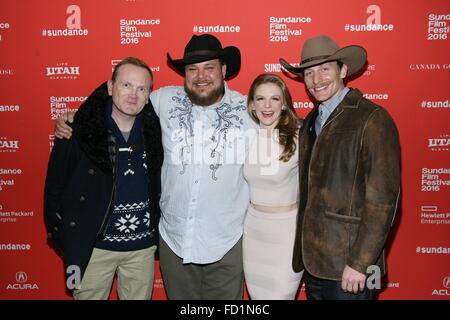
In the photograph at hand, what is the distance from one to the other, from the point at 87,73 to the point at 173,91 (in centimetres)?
91

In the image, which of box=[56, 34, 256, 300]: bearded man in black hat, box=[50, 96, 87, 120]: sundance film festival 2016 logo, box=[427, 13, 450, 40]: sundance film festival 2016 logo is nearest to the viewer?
box=[56, 34, 256, 300]: bearded man in black hat

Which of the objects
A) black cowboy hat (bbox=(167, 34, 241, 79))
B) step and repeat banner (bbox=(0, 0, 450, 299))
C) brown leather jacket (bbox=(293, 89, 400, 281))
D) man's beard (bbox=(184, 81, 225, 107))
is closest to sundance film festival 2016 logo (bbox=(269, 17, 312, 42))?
step and repeat banner (bbox=(0, 0, 450, 299))

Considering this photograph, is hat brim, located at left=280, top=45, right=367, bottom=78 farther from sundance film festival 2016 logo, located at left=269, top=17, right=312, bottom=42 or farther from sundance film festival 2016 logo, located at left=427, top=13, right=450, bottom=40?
sundance film festival 2016 logo, located at left=427, top=13, right=450, bottom=40

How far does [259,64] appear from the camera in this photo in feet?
10.8

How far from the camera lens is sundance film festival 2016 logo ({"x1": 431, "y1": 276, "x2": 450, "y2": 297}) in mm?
3496

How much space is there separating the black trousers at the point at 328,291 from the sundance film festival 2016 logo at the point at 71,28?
2.65 m

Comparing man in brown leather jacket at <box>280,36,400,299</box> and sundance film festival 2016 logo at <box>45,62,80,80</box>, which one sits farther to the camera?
sundance film festival 2016 logo at <box>45,62,80,80</box>

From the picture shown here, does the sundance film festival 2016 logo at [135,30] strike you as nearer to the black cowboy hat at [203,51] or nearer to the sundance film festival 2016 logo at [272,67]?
the black cowboy hat at [203,51]

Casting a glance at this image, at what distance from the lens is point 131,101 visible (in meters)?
2.52

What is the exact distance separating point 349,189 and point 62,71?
2.55 meters

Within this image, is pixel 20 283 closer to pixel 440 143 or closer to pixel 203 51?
pixel 203 51

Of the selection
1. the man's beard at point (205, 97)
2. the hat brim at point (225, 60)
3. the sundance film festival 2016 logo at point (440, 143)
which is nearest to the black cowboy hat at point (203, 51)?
the hat brim at point (225, 60)

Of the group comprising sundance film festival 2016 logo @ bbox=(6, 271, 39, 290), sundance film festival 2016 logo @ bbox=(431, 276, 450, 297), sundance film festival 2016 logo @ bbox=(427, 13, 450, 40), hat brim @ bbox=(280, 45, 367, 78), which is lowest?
sundance film festival 2016 logo @ bbox=(431, 276, 450, 297)

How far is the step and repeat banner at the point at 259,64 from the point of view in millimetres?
3217
